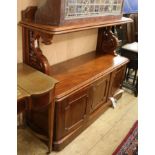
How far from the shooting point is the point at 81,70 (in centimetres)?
203

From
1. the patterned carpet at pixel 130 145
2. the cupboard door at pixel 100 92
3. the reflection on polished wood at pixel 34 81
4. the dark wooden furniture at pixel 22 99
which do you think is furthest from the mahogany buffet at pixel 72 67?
the patterned carpet at pixel 130 145

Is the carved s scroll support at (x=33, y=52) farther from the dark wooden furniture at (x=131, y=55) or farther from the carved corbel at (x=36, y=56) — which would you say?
the dark wooden furniture at (x=131, y=55)

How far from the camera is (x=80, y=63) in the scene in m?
2.19

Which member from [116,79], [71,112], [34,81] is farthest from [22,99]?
[116,79]

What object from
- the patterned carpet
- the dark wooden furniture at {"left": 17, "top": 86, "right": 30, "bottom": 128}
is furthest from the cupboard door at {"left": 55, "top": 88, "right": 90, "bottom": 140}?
the patterned carpet

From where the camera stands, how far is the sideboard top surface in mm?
1686

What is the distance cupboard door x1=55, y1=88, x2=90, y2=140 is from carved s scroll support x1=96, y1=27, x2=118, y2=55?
96cm

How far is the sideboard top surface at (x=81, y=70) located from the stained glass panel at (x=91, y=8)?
0.57 meters

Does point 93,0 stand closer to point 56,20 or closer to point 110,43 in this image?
point 56,20

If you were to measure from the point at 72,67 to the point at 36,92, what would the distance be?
88 centimetres

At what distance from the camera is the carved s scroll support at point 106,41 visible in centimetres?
251

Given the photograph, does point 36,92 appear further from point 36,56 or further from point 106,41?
point 106,41
